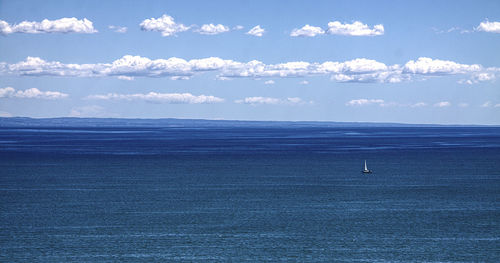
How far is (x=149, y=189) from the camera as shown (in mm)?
85875

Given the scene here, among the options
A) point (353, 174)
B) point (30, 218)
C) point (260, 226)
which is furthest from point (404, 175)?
point (30, 218)

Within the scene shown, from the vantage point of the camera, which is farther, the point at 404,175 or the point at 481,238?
the point at 404,175

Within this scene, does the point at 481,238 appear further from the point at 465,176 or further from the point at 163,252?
the point at 465,176

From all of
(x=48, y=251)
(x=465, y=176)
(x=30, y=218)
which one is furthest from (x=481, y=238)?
(x=465, y=176)

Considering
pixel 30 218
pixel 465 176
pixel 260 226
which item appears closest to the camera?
pixel 260 226

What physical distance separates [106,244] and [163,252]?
16.7 feet

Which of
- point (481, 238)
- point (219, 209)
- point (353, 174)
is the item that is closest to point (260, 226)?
point (219, 209)

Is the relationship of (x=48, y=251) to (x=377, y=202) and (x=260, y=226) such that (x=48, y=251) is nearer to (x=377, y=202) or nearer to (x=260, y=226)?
(x=260, y=226)

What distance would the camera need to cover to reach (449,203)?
73125mm

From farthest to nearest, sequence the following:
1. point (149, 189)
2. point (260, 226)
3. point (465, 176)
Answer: point (465, 176), point (149, 189), point (260, 226)

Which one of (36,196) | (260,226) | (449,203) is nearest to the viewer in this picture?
(260,226)

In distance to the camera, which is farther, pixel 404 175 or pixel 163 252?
pixel 404 175

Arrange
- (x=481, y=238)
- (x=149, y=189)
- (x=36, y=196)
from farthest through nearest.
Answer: (x=149, y=189) < (x=36, y=196) < (x=481, y=238)

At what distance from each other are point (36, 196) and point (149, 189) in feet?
44.4
